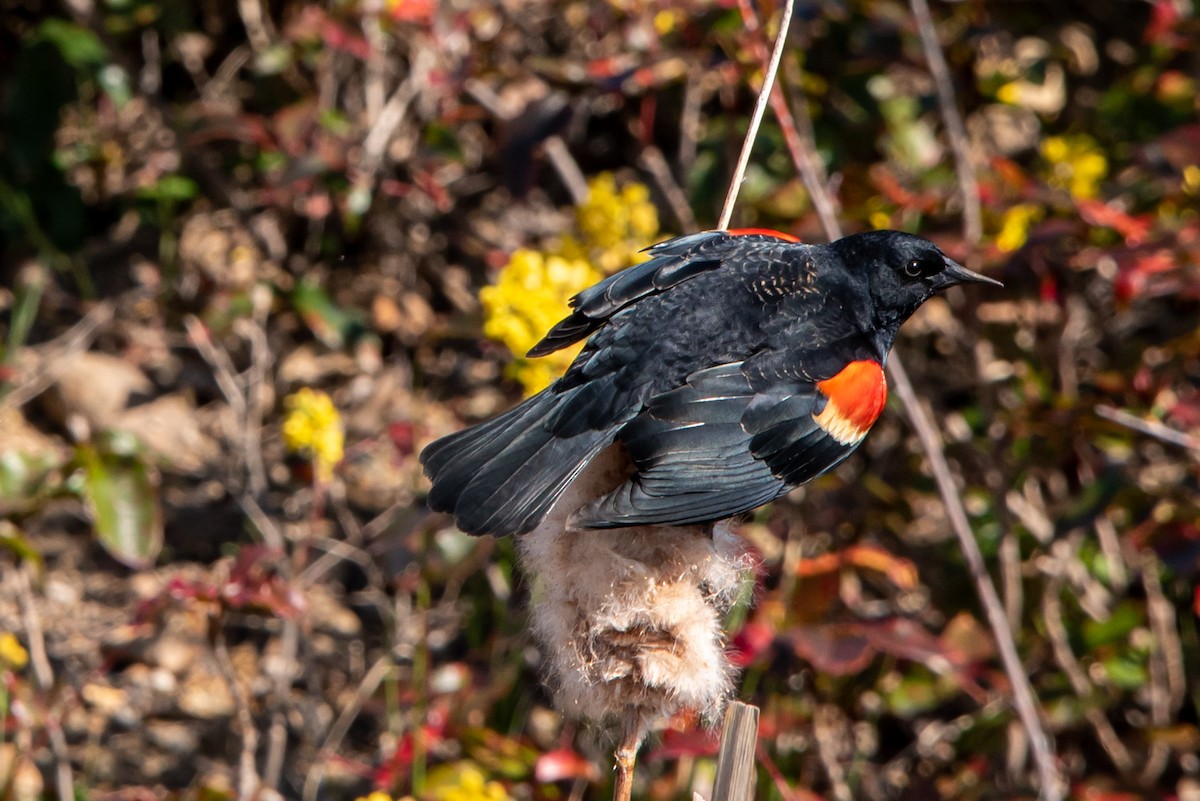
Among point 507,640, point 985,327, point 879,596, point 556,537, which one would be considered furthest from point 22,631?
point 985,327

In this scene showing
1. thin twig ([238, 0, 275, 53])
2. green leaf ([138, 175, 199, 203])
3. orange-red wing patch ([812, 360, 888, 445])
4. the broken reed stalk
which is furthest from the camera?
thin twig ([238, 0, 275, 53])

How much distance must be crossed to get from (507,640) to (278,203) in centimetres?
137

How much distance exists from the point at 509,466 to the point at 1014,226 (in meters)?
1.64

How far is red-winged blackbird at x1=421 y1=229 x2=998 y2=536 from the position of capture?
1792 millimetres

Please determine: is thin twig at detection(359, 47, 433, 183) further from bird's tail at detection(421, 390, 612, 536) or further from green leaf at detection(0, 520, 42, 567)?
bird's tail at detection(421, 390, 612, 536)

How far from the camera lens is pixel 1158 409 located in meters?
2.98

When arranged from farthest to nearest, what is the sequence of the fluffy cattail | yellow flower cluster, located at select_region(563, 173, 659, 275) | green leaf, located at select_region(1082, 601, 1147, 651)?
green leaf, located at select_region(1082, 601, 1147, 651) → yellow flower cluster, located at select_region(563, 173, 659, 275) → the fluffy cattail

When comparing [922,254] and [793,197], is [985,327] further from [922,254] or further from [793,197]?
[922,254]

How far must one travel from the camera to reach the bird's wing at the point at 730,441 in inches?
70.1

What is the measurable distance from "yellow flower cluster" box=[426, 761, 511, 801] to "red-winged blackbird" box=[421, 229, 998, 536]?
0.77 m

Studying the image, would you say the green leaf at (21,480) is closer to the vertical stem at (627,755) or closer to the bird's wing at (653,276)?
the bird's wing at (653,276)

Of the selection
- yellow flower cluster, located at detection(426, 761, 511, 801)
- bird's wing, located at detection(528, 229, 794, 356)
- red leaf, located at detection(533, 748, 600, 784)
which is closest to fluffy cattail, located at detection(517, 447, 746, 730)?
bird's wing, located at detection(528, 229, 794, 356)

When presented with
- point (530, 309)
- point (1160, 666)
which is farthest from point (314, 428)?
point (1160, 666)

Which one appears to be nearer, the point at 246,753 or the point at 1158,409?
the point at 246,753
